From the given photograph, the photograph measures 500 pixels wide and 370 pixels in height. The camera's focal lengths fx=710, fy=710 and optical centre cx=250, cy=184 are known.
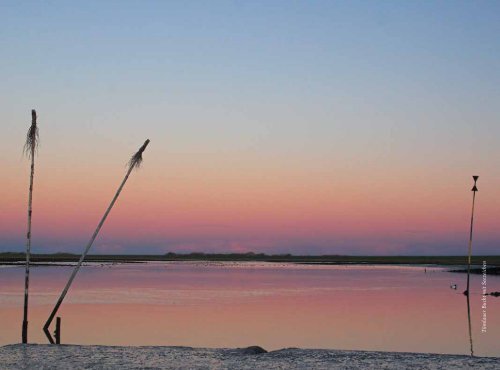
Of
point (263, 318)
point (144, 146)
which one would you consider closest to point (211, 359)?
point (144, 146)

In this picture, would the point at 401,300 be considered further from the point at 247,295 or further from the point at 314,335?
the point at 314,335

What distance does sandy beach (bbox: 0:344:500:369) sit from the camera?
1817cm

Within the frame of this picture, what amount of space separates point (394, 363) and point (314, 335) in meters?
17.9

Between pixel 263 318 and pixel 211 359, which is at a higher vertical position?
pixel 211 359

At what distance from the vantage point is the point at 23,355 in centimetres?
1977

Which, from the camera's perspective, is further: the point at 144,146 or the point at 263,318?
the point at 263,318

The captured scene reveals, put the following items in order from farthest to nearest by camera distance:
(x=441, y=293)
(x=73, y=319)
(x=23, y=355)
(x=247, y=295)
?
(x=441, y=293), (x=247, y=295), (x=73, y=319), (x=23, y=355)

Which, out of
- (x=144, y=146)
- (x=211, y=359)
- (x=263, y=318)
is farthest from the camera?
(x=263, y=318)

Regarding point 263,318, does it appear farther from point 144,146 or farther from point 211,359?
point 211,359

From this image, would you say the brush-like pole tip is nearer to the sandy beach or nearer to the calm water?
the calm water

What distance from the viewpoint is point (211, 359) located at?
19297 millimetres

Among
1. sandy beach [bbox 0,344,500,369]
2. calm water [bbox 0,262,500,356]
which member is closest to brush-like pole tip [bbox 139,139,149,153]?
calm water [bbox 0,262,500,356]

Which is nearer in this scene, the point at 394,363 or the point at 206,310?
the point at 394,363

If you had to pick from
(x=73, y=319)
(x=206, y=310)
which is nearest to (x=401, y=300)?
(x=206, y=310)
